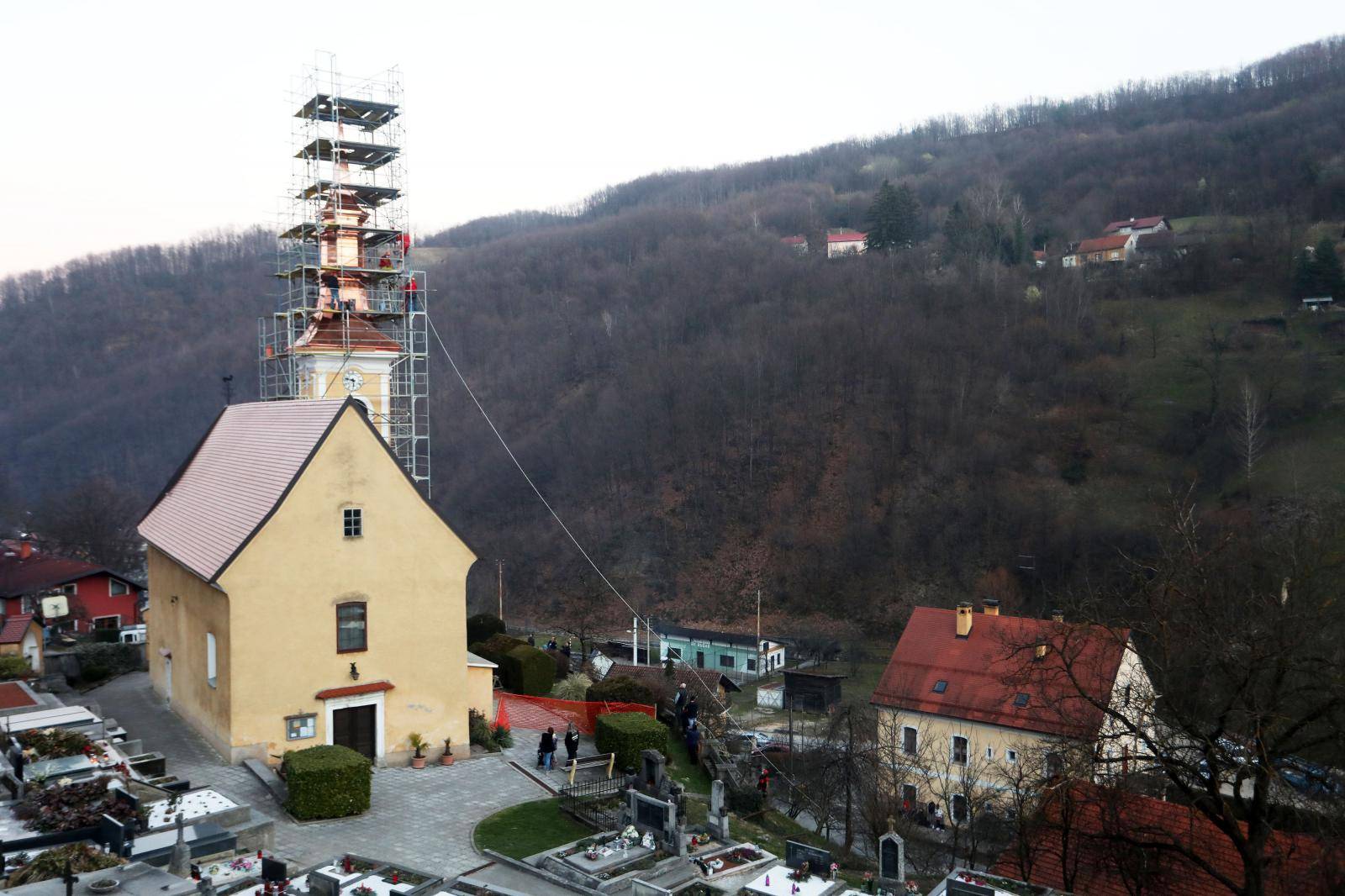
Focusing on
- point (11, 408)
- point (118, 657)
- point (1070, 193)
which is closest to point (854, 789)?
point (118, 657)

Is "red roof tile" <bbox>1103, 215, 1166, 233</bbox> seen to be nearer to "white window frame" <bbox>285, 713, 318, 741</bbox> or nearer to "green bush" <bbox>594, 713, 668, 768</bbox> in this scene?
"green bush" <bbox>594, 713, 668, 768</bbox>

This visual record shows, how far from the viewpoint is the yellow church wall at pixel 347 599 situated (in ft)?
73.4

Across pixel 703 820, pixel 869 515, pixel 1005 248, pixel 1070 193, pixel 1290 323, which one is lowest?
pixel 869 515

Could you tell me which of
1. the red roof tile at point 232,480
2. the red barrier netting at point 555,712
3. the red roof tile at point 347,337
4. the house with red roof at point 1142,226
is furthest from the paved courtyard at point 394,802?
the house with red roof at point 1142,226

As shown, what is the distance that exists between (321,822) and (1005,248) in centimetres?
9529

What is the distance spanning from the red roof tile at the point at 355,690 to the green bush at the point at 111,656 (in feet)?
43.3

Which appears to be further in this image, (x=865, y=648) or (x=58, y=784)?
(x=865, y=648)

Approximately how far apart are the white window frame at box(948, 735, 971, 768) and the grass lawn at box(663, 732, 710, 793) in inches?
429

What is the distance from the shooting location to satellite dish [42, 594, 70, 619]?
4144cm

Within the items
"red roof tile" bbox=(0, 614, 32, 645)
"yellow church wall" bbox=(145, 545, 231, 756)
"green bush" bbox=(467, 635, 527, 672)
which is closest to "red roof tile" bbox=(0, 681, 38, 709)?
"yellow church wall" bbox=(145, 545, 231, 756)

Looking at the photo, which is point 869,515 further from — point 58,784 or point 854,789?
point 58,784

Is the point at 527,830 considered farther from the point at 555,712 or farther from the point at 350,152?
the point at 350,152

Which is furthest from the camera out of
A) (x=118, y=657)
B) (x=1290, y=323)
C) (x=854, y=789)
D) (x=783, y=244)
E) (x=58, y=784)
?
(x=783, y=244)

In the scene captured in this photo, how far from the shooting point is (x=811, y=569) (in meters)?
74.2
